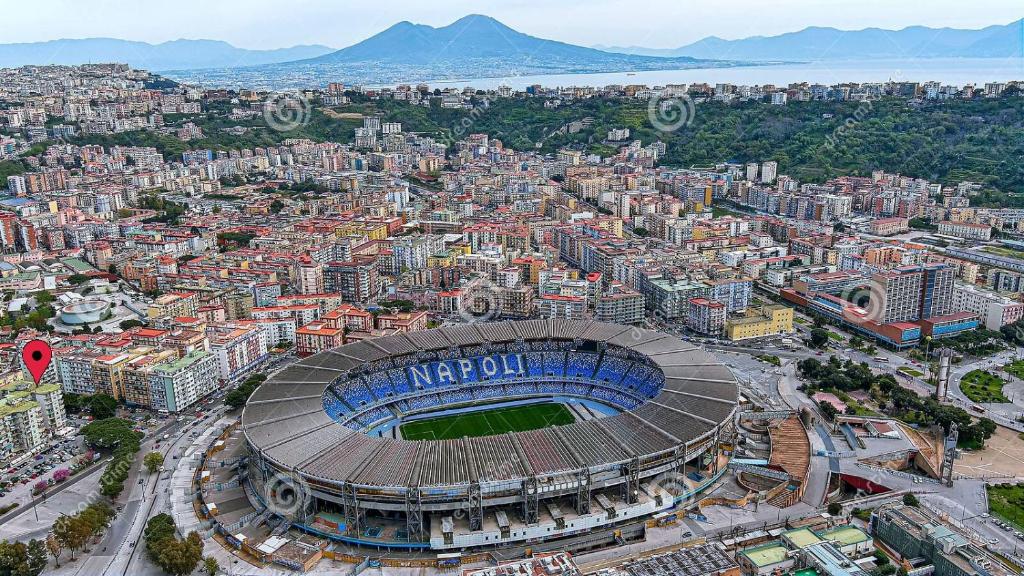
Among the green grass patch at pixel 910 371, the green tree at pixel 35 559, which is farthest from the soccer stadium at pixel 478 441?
the green grass patch at pixel 910 371

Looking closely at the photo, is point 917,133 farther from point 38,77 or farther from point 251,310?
point 38,77

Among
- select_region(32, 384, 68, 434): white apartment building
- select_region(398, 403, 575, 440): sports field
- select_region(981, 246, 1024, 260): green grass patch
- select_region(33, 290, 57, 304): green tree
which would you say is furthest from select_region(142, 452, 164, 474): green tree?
select_region(981, 246, 1024, 260): green grass patch

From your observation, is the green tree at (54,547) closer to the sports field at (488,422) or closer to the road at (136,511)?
the road at (136,511)

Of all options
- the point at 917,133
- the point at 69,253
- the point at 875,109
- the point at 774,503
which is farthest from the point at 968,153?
the point at 69,253

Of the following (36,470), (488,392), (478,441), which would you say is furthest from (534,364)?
(36,470)

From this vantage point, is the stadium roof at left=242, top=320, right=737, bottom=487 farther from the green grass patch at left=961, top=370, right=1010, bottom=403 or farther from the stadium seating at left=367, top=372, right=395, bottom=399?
the green grass patch at left=961, top=370, right=1010, bottom=403

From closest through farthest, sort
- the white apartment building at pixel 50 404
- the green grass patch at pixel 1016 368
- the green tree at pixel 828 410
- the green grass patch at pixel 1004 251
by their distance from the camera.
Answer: the white apartment building at pixel 50 404, the green tree at pixel 828 410, the green grass patch at pixel 1016 368, the green grass patch at pixel 1004 251
